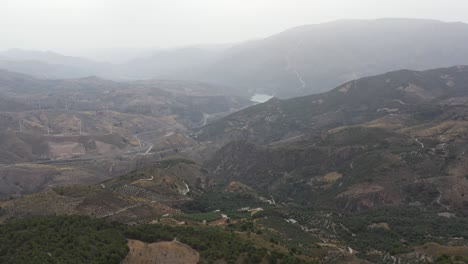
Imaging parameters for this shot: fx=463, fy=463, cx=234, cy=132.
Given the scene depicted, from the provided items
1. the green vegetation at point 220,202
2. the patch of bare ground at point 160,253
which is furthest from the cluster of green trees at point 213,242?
the green vegetation at point 220,202

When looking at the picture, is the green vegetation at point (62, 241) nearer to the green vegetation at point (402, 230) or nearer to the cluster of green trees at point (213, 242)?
the cluster of green trees at point (213, 242)

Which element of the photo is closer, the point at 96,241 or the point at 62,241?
the point at 62,241

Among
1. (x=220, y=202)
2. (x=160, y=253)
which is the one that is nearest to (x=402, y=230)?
(x=220, y=202)

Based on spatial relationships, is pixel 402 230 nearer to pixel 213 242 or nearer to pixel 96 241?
pixel 213 242

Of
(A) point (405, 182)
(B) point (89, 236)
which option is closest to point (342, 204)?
(A) point (405, 182)

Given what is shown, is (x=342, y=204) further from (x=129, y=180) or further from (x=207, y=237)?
(x=207, y=237)

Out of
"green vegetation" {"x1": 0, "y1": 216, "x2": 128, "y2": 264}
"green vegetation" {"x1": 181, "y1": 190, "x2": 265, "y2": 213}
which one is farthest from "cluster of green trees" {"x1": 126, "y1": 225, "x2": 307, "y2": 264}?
"green vegetation" {"x1": 181, "y1": 190, "x2": 265, "y2": 213}
